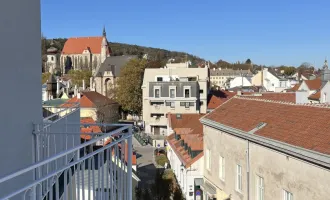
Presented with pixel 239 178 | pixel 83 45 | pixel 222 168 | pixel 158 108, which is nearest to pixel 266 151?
pixel 239 178

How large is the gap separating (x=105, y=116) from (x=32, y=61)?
43.6 meters

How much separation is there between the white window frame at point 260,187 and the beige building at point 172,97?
32642mm

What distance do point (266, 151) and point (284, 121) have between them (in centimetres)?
162

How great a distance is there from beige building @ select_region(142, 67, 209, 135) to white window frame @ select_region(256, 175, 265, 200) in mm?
32642

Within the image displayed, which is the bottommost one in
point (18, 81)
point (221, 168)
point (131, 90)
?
point (221, 168)

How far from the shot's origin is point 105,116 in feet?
158

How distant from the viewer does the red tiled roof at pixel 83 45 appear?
388ft

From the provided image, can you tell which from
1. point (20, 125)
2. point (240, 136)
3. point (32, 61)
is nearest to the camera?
point (20, 125)

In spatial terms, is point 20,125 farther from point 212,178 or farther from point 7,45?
point 212,178

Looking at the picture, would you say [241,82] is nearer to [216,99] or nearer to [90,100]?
[216,99]

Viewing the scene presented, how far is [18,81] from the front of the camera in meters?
4.63

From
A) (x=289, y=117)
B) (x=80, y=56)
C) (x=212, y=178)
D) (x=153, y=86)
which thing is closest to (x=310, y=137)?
(x=289, y=117)

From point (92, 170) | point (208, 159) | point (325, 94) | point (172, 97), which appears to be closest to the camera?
point (92, 170)

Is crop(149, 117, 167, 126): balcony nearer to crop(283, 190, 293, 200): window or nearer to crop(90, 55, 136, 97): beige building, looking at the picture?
crop(90, 55, 136, 97): beige building
